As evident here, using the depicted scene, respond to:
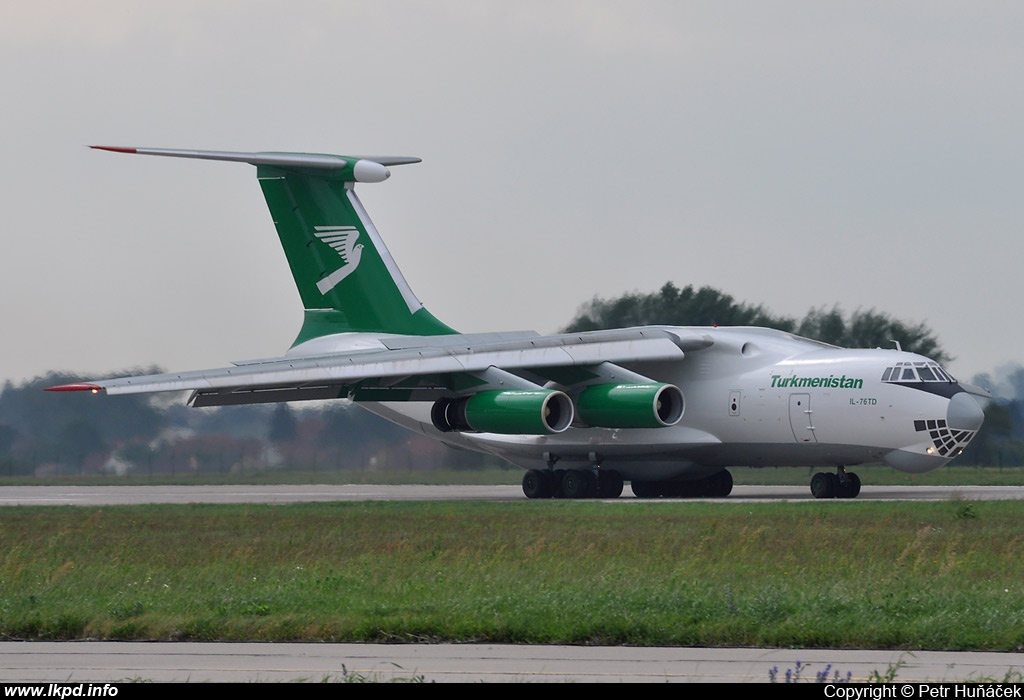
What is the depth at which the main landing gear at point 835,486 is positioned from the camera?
24.6 m

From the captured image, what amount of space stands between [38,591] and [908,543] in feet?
27.0

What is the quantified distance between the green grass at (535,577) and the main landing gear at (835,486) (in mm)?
4776

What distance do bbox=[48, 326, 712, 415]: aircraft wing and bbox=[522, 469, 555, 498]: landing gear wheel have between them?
178 centimetres

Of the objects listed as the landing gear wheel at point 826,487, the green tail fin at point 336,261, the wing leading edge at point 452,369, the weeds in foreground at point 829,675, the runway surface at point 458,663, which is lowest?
the landing gear wheel at point 826,487

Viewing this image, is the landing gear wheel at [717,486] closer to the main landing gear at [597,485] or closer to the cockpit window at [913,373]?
the main landing gear at [597,485]

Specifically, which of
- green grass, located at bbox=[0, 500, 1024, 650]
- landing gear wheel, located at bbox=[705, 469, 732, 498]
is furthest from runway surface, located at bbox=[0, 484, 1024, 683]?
landing gear wheel, located at bbox=[705, 469, 732, 498]

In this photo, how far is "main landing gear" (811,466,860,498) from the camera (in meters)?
24.6

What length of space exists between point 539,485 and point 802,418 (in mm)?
5022

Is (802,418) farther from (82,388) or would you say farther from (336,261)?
(82,388)

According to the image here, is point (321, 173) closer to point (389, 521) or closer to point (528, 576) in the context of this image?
point (389, 521)

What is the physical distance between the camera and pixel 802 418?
2452cm

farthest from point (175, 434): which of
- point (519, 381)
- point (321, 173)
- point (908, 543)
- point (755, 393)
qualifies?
point (908, 543)

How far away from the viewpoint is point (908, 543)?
14.5 metres

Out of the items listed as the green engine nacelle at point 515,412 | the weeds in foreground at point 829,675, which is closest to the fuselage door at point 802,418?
the green engine nacelle at point 515,412
